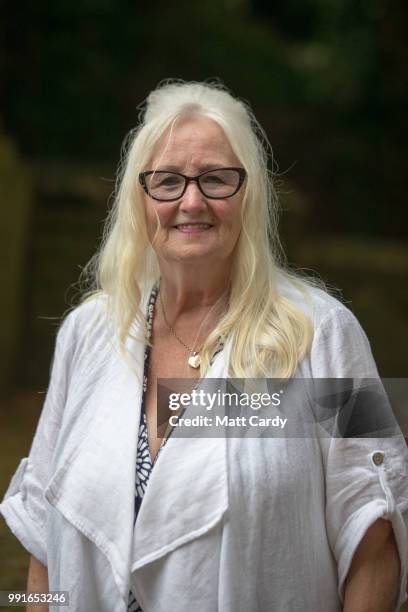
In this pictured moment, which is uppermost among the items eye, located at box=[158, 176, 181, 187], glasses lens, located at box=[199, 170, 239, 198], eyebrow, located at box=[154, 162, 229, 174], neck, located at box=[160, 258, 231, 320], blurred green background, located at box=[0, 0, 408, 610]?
blurred green background, located at box=[0, 0, 408, 610]

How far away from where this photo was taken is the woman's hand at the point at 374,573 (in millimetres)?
1576

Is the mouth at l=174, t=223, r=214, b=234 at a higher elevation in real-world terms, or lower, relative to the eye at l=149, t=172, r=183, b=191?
lower

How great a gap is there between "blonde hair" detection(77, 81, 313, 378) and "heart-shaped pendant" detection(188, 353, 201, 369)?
1.0 inches

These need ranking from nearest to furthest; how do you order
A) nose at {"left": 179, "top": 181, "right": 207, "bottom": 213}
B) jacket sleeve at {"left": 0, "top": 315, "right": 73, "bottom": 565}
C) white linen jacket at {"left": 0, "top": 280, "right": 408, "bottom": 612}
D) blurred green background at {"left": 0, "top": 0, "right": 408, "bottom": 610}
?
white linen jacket at {"left": 0, "top": 280, "right": 408, "bottom": 612} → nose at {"left": 179, "top": 181, "right": 207, "bottom": 213} → jacket sleeve at {"left": 0, "top": 315, "right": 73, "bottom": 565} → blurred green background at {"left": 0, "top": 0, "right": 408, "bottom": 610}

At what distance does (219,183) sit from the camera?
5.69 ft

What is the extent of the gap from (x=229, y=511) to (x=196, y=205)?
1.99 ft

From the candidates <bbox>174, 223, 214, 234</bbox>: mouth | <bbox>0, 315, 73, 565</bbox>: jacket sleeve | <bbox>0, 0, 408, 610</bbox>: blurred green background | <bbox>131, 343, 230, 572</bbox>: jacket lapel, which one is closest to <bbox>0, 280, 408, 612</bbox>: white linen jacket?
<bbox>131, 343, 230, 572</bbox>: jacket lapel

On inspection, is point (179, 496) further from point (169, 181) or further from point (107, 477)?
point (169, 181)

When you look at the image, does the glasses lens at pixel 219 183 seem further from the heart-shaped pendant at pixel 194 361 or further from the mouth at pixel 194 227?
the heart-shaped pendant at pixel 194 361

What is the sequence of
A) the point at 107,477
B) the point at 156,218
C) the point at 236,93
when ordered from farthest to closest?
the point at 236,93 < the point at 156,218 < the point at 107,477

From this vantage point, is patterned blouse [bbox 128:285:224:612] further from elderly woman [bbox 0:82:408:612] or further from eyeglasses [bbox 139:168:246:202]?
eyeglasses [bbox 139:168:246:202]

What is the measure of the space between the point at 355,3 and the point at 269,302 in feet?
16.9

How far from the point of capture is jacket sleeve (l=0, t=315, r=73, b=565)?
184 cm

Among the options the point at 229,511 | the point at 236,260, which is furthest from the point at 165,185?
the point at 229,511
